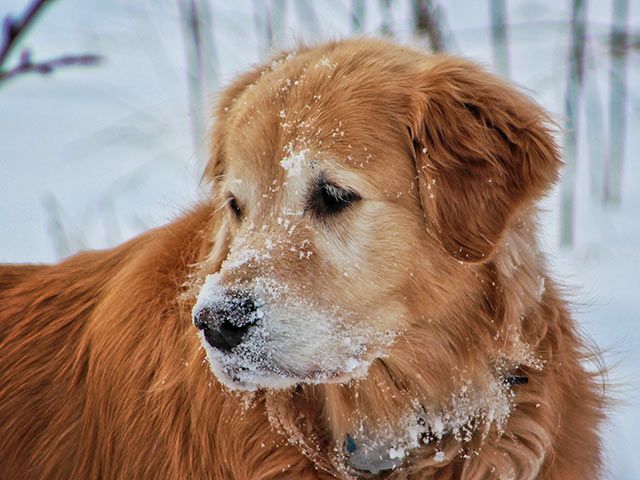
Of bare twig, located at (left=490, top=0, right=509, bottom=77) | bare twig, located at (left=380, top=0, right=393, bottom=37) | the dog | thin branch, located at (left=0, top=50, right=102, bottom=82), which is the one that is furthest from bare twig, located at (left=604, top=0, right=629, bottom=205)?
thin branch, located at (left=0, top=50, right=102, bottom=82)

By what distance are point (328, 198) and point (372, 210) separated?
0.14 metres

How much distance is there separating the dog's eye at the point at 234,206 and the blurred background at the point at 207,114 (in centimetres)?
69

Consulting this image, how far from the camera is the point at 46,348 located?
311cm

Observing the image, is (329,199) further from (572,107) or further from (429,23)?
(572,107)

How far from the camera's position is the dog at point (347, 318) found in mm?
2492

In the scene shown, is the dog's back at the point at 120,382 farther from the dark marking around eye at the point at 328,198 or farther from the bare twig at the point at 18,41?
the bare twig at the point at 18,41

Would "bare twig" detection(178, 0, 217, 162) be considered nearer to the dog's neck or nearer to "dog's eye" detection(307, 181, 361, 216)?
"dog's eye" detection(307, 181, 361, 216)

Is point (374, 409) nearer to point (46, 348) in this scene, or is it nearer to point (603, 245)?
point (46, 348)

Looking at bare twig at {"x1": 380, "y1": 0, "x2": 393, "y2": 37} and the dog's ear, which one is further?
bare twig at {"x1": 380, "y1": 0, "x2": 393, "y2": 37}

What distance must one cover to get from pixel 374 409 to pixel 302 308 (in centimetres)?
61

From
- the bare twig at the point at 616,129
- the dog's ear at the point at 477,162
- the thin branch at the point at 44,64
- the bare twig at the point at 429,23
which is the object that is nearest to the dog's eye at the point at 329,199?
the dog's ear at the point at 477,162

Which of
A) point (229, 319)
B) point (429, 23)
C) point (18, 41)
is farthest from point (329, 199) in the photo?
point (429, 23)

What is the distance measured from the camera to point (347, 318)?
8.09 ft

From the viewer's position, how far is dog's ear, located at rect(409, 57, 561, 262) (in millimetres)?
2543
